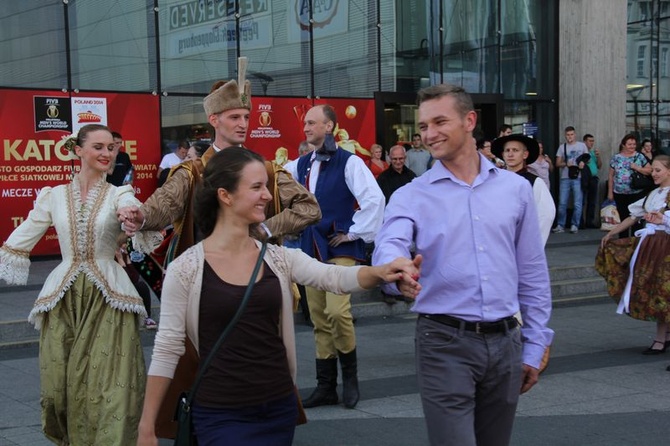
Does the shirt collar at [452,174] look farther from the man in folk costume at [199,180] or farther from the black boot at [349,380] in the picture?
the black boot at [349,380]

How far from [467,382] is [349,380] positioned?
3.17 meters

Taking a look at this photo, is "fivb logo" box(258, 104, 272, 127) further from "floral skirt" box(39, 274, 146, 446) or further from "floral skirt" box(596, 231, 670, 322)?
"floral skirt" box(39, 274, 146, 446)

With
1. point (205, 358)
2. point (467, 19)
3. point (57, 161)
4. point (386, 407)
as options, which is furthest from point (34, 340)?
point (467, 19)

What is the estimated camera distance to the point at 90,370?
519 centimetres

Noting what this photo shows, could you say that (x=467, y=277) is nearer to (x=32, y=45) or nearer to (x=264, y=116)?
(x=32, y=45)

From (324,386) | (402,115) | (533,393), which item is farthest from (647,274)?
(402,115)

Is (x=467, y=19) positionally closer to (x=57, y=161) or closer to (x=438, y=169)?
(x=57, y=161)

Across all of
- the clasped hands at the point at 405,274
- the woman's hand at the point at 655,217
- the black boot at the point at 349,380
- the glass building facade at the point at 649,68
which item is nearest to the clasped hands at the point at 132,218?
the clasped hands at the point at 405,274

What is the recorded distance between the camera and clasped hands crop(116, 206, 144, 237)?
4773 millimetres

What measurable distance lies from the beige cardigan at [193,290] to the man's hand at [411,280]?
0.96ft

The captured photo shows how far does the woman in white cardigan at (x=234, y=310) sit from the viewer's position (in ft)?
11.8

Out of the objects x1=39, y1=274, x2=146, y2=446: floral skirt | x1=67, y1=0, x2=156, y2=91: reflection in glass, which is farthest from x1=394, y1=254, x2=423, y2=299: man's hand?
x1=67, y1=0, x2=156, y2=91: reflection in glass

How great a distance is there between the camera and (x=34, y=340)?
9477 mm

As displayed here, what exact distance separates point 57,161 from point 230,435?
11.4 meters
